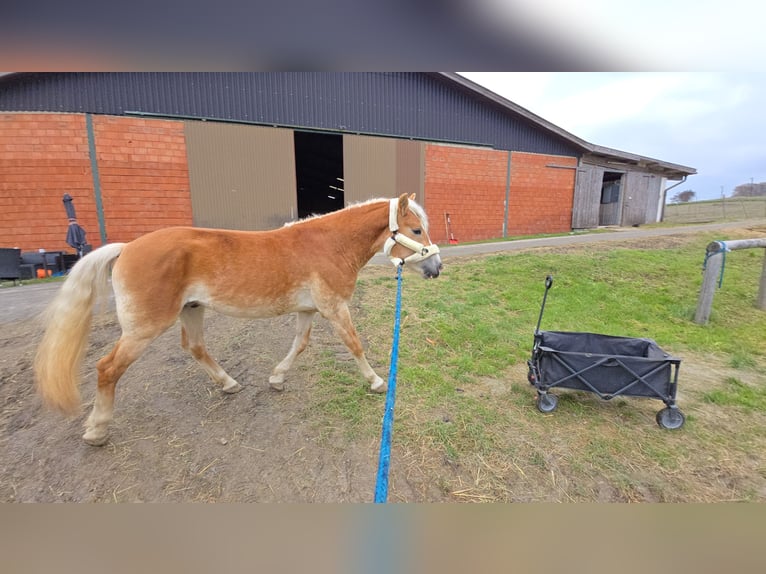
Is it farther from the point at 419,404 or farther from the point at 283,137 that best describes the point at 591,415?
the point at 283,137

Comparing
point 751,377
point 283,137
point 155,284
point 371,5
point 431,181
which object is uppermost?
point 283,137

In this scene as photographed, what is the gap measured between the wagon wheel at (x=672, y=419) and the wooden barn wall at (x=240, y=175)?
34.0 ft

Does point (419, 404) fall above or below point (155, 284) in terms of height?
below

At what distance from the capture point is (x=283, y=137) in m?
10.2

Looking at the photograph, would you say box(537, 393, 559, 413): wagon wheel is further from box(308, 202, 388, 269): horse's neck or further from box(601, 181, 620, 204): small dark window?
box(601, 181, 620, 204): small dark window

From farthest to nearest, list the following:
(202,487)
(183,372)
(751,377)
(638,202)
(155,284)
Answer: (638,202), (751,377), (183,372), (155,284), (202,487)

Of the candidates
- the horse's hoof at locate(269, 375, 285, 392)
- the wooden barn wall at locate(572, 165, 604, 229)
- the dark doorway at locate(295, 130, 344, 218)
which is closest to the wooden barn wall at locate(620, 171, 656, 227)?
the wooden barn wall at locate(572, 165, 604, 229)

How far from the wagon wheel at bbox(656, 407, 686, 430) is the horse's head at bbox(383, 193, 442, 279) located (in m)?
2.18

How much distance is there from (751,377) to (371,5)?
5.05m

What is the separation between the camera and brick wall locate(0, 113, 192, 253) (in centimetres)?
734

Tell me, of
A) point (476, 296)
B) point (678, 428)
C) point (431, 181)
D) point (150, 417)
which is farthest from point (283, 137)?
point (678, 428)

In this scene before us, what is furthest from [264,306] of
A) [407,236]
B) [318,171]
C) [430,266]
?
[318,171]

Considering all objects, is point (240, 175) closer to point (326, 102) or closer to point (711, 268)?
point (326, 102)

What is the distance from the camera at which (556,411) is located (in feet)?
8.57
